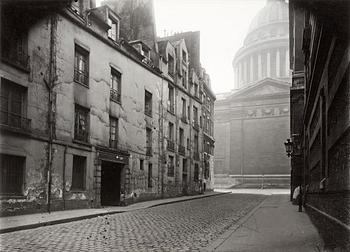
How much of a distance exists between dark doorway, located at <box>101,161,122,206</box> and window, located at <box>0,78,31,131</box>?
6967mm

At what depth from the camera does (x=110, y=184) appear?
21.4 metres

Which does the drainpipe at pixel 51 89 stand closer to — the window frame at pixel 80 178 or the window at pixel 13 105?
the window at pixel 13 105

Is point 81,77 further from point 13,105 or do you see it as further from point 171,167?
point 171,167

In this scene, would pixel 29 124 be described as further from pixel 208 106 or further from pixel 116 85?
pixel 208 106

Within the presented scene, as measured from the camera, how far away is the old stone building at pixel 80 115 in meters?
14.3

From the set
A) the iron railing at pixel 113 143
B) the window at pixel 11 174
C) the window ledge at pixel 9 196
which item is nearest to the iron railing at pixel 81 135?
the iron railing at pixel 113 143

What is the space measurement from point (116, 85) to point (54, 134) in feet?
20.7

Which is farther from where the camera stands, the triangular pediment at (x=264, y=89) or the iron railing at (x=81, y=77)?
the triangular pediment at (x=264, y=89)

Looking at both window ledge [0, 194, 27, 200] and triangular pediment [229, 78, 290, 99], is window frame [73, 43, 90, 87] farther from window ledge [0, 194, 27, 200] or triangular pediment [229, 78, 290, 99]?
triangular pediment [229, 78, 290, 99]

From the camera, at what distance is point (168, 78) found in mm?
28375

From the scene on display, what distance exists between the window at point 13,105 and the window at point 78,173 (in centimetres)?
359

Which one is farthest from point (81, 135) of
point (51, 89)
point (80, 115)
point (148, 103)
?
point (148, 103)

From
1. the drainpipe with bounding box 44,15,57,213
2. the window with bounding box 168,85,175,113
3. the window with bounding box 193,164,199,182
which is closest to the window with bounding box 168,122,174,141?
the window with bounding box 168,85,175,113

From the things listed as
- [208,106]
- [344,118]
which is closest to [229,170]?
[208,106]
